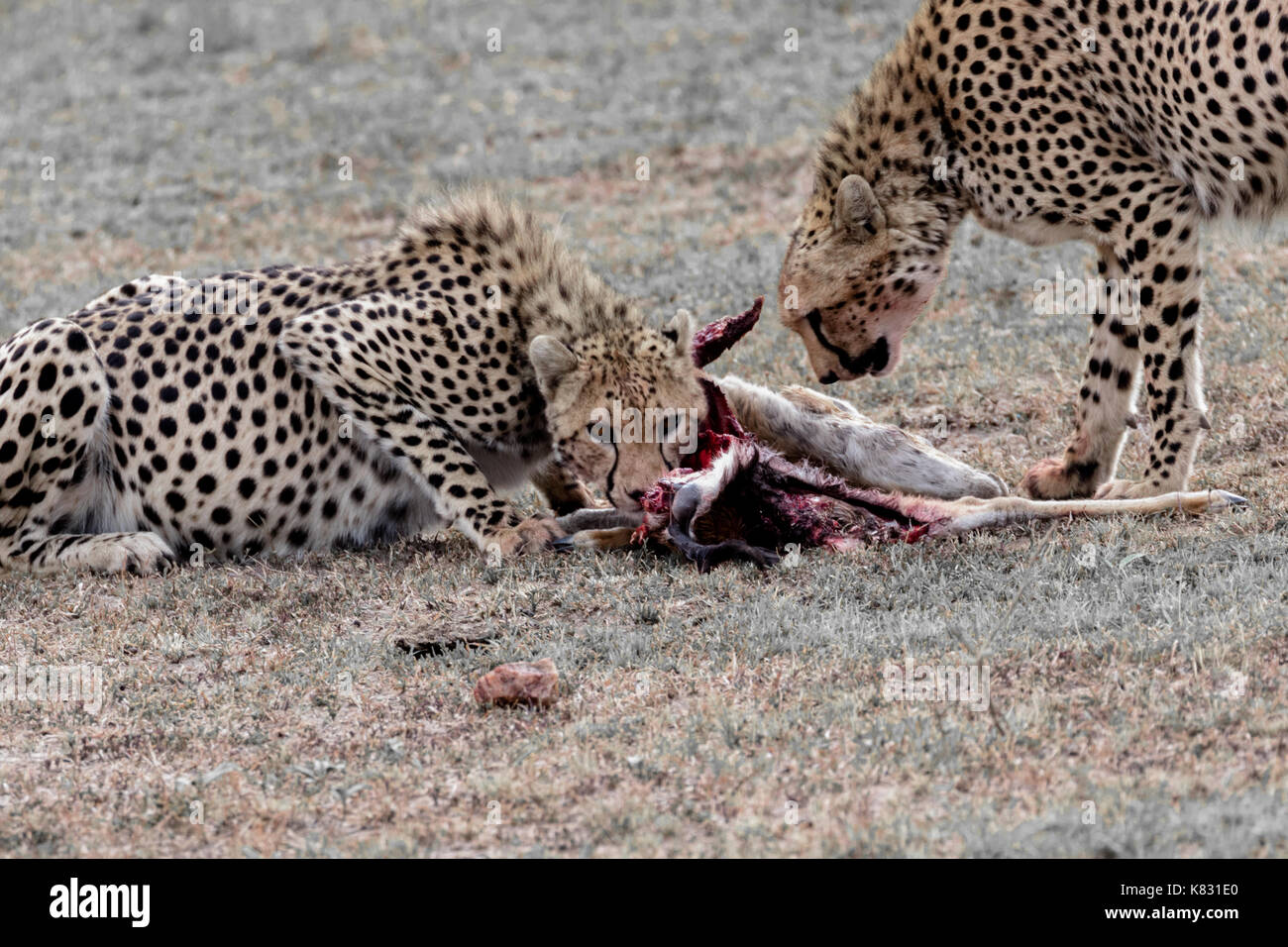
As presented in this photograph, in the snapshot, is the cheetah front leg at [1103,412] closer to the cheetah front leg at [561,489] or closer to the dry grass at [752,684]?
the dry grass at [752,684]

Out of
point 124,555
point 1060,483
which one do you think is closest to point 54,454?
point 124,555

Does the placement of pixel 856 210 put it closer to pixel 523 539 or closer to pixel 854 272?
pixel 854 272

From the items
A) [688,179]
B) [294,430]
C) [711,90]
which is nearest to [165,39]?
[711,90]

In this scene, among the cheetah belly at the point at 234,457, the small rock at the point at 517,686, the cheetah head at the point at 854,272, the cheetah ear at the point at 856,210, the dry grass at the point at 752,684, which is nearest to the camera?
the dry grass at the point at 752,684

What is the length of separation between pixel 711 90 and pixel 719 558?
8.57m

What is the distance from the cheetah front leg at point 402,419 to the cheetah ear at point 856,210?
1612 millimetres

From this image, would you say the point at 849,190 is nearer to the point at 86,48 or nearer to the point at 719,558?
the point at 719,558

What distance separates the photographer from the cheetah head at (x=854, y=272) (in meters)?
6.20

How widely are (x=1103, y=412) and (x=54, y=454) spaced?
12.5ft

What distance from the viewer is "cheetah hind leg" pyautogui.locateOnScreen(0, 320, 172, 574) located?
19.0 ft

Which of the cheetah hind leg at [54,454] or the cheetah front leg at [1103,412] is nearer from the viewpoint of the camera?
the cheetah hind leg at [54,454]

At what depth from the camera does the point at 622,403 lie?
5.53m

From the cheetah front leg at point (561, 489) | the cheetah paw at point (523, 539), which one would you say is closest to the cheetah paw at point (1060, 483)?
the cheetah front leg at point (561, 489)

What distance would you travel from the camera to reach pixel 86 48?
54.0 ft
